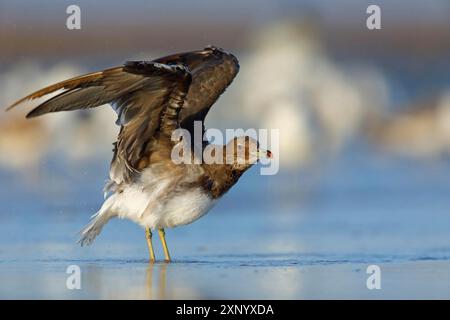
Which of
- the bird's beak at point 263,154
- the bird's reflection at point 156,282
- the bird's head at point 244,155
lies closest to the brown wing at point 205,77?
the bird's head at point 244,155

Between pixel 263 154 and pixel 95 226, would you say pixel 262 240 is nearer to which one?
pixel 263 154

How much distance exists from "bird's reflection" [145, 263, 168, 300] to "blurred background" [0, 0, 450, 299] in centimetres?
3

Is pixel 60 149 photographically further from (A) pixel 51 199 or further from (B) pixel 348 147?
(B) pixel 348 147

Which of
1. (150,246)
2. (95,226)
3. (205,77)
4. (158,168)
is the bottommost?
(150,246)

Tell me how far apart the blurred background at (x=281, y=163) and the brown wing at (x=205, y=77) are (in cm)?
121

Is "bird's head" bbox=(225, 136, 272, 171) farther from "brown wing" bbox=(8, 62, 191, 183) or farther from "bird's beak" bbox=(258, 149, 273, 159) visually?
"brown wing" bbox=(8, 62, 191, 183)

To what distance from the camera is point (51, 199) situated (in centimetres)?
1266

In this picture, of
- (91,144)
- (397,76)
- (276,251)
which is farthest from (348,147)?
(276,251)

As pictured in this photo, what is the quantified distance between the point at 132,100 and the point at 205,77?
5.16 ft

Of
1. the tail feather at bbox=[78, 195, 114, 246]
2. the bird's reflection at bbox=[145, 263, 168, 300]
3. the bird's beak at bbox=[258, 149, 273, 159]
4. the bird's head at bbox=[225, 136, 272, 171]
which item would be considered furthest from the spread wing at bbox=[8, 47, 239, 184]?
the bird's reflection at bbox=[145, 263, 168, 300]

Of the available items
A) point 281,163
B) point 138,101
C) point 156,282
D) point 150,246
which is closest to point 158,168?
point 150,246

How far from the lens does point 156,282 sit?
29.2ft

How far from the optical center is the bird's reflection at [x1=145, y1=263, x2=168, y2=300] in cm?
842

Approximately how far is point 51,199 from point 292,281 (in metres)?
4.40
